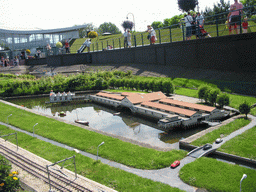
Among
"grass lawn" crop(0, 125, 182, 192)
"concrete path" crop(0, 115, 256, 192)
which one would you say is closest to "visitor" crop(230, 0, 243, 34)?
"concrete path" crop(0, 115, 256, 192)

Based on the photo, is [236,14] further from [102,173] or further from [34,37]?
[34,37]

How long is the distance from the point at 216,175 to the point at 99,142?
445 centimetres

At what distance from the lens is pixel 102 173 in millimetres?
6887

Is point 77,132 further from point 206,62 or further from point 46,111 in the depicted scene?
point 206,62

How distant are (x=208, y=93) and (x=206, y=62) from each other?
20.3 feet

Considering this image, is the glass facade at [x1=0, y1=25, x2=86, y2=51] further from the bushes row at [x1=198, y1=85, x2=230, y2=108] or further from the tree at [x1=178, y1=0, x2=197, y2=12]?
the bushes row at [x1=198, y1=85, x2=230, y2=108]

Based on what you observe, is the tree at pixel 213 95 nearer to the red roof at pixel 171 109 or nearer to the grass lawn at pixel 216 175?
the red roof at pixel 171 109

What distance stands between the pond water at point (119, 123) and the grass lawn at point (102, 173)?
3.04 m

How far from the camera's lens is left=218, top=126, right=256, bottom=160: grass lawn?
7.29 meters

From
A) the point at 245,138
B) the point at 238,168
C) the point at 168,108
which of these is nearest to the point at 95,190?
the point at 238,168

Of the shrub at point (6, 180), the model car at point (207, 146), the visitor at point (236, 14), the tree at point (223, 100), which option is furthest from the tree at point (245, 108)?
the shrub at point (6, 180)

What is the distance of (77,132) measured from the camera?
1057 centimetres

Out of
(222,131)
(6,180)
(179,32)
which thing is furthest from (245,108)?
(179,32)

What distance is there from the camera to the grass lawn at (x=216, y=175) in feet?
18.9
